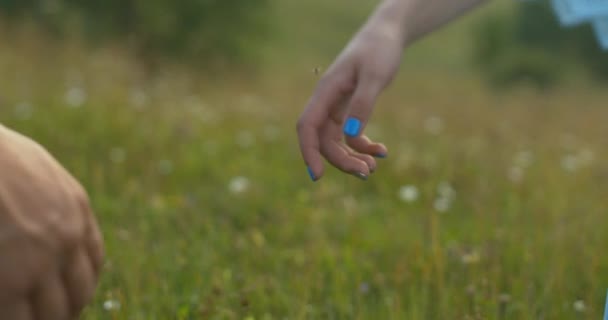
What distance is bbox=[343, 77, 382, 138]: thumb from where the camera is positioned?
1411mm

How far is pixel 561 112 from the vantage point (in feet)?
Result: 28.8

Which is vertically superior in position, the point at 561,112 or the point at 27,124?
the point at 27,124

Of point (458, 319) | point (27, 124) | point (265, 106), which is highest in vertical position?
point (458, 319)

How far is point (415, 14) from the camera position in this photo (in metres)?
1.62

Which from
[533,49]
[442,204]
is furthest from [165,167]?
[533,49]

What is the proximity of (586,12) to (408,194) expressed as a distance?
2290mm

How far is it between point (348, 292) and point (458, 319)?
0.46 meters

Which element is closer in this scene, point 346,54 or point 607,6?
point 346,54

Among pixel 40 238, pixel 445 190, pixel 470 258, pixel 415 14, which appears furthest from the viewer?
pixel 445 190

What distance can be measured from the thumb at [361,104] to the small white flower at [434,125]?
492 centimetres

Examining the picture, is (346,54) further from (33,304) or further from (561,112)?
(561,112)

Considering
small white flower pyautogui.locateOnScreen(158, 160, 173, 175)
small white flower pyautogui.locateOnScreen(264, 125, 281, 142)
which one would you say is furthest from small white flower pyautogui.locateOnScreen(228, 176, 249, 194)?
small white flower pyautogui.locateOnScreen(264, 125, 281, 142)

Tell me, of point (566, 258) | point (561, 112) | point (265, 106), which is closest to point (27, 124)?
point (265, 106)

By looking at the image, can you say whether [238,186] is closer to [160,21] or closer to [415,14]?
[415,14]
